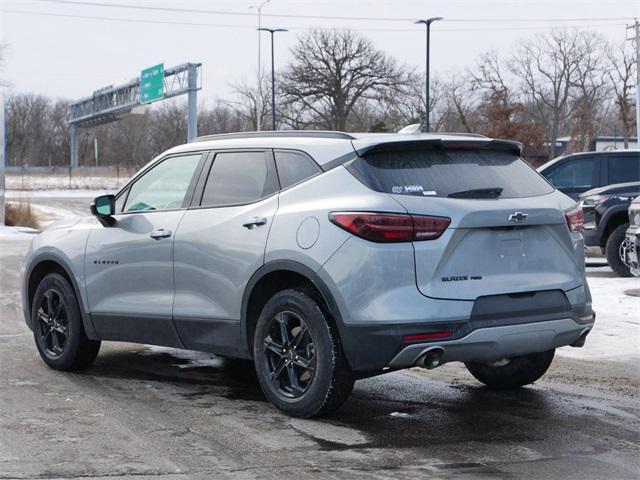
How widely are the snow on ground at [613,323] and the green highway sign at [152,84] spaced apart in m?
47.0

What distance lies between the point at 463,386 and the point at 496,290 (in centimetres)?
162

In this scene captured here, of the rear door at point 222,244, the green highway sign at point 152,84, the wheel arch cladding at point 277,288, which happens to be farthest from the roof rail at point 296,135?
the green highway sign at point 152,84

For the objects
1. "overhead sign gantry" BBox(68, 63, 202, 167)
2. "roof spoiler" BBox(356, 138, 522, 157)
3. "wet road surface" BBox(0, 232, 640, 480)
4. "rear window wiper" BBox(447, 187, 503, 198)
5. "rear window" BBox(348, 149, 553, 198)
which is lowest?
"wet road surface" BBox(0, 232, 640, 480)

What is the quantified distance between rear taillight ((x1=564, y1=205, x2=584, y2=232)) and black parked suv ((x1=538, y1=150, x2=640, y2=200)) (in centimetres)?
1117

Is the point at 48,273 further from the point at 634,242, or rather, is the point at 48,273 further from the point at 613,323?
the point at 634,242

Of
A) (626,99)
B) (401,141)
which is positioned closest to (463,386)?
(401,141)

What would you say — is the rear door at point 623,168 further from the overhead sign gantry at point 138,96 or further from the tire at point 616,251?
the overhead sign gantry at point 138,96

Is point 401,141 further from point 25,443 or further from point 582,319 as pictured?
point 25,443

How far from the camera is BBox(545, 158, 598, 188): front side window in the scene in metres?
17.3

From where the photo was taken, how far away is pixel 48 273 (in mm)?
7961

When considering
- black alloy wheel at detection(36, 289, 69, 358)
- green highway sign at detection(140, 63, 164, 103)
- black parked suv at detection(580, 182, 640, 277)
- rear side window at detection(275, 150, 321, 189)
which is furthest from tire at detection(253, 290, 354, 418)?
green highway sign at detection(140, 63, 164, 103)

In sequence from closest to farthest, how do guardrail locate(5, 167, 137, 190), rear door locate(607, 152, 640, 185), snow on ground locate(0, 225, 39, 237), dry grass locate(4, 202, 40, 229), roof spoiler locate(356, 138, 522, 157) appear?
1. roof spoiler locate(356, 138, 522, 157)
2. rear door locate(607, 152, 640, 185)
3. snow on ground locate(0, 225, 39, 237)
4. dry grass locate(4, 202, 40, 229)
5. guardrail locate(5, 167, 137, 190)

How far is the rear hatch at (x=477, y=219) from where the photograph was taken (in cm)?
552

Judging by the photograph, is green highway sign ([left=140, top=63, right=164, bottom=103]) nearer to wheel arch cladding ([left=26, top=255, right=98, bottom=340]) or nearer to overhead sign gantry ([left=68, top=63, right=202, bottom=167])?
overhead sign gantry ([left=68, top=63, right=202, bottom=167])
